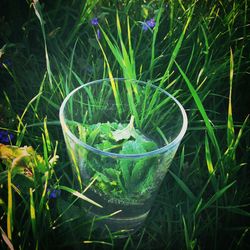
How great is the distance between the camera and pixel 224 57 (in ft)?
4.17

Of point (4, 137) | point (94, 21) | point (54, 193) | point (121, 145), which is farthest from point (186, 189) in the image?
point (94, 21)

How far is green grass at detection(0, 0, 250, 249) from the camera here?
888mm

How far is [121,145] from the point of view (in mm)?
918

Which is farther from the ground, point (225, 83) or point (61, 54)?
point (61, 54)

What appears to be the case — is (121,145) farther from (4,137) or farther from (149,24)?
(149,24)

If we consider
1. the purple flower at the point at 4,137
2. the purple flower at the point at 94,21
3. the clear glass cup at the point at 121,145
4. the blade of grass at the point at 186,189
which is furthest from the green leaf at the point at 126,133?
the purple flower at the point at 94,21

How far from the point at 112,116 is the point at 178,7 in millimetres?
576

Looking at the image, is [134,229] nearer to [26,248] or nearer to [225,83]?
[26,248]

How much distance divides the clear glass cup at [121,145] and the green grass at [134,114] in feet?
0.07

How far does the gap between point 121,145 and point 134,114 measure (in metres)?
0.11

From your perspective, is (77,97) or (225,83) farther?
(225,83)

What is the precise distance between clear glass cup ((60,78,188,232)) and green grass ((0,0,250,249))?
0.02 metres

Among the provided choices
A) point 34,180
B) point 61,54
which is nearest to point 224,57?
point 61,54

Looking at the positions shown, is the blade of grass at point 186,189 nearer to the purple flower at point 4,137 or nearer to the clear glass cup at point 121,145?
the clear glass cup at point 121,145
